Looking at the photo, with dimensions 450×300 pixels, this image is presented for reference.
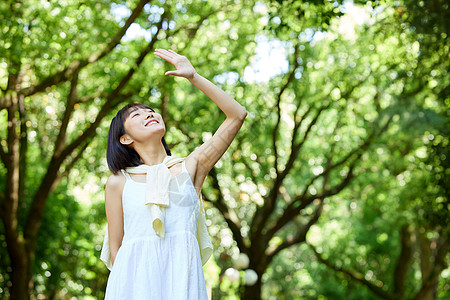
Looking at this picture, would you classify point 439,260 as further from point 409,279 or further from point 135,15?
point 135,15

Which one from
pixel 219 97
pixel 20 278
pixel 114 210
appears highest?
pixel 219 97

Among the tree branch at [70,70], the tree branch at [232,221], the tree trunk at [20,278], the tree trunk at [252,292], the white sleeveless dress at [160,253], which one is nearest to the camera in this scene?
the white sleeveless dress at [160,253]

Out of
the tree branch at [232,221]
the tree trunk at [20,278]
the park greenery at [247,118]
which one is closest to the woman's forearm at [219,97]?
the park greenery at [247,118]

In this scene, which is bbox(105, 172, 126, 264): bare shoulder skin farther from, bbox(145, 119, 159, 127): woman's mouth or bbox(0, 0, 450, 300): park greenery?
bbox(0, 0, 450, 300): park greenery

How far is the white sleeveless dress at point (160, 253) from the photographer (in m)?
2.32

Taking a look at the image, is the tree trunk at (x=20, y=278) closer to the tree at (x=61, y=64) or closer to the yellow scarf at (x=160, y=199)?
the tree at (x=61, y=64)

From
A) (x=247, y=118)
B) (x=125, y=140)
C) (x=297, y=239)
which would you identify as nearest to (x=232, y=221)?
(x=297, y=239)

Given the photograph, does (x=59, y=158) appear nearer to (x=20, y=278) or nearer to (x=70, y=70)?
(x=70, y=70)

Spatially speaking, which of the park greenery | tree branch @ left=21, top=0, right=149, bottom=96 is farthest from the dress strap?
tree branch @ left=21, top=0, right=149, bottom=96

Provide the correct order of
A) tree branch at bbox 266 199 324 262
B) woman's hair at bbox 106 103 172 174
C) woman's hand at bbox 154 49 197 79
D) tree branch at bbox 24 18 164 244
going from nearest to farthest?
woman's hand at bbox 154 49 197 79 → woman's hair at bbox 106 103 172 174 → tree branch at bbox 24 18 164 244 → tree branch at bbox 266 199 324 262

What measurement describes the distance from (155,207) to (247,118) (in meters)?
10.4

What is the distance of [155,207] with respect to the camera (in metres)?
2.39

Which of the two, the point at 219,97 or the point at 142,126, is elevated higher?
the point at 219,97

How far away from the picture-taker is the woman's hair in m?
2.65
